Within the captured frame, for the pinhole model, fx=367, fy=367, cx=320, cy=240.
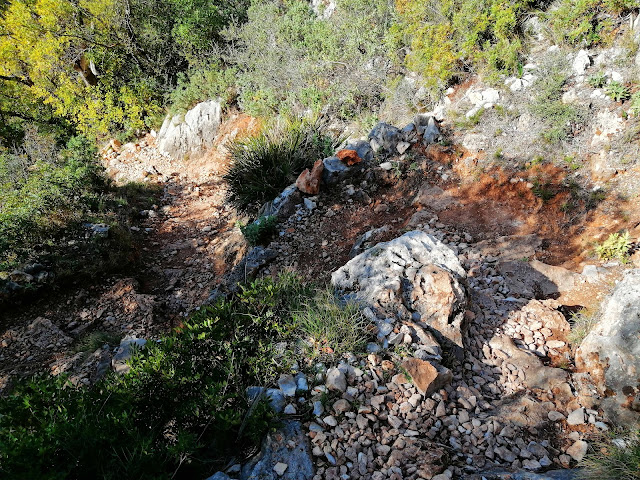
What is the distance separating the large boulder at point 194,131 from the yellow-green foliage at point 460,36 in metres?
5.56

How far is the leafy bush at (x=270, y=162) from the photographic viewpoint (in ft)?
21.3

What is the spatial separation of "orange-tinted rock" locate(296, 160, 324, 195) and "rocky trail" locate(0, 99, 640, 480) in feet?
0.44

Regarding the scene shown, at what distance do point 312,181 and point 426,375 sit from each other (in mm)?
4030

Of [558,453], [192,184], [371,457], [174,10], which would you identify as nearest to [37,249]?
[192,184]

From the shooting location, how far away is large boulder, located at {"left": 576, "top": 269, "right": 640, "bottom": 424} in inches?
91.4

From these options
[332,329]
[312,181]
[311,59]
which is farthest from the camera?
[311,59]

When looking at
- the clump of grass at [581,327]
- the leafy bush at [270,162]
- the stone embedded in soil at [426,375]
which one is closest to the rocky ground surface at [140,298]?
the leafy bush at [270,162]

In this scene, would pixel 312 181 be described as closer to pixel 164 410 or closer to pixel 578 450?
pixel 164 410

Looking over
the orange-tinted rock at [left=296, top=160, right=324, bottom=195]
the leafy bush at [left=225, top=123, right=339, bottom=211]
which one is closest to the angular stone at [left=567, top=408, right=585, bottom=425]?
the orange-tinted rock at [left=296, top=160, right=324, bottom=195]

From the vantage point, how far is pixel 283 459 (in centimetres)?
204

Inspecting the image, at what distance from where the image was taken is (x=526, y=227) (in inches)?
183

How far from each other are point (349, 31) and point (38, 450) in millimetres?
9414

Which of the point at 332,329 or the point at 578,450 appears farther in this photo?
the point at 332,329

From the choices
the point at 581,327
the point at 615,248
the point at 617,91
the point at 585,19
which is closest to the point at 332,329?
the point at 581,327
